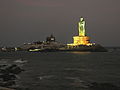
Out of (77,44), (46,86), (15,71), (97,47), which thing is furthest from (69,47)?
(46,86)

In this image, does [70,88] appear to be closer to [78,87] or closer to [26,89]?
[78,87]

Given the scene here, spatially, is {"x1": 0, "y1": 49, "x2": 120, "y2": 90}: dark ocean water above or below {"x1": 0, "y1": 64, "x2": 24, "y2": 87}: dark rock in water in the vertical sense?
below

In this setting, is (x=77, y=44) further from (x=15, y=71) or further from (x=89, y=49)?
(x=15, y=71)

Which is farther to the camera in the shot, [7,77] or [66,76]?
[66,76]

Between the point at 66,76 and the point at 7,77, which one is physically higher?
the point at 7,77

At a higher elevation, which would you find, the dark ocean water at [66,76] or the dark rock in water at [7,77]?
the dark rock in water at [7,77]

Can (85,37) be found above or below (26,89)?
above

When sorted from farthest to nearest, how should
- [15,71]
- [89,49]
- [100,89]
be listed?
[89,49] < [15,71] < [100,89]

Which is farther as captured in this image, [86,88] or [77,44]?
[77,44]

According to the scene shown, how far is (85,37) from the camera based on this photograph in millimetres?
197125

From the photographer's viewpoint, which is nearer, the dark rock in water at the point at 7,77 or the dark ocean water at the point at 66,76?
the dark rock in water at the point at 7,77

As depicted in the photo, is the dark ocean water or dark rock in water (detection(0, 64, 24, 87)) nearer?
dark rock in water (detection(0, 64, 24, 87))

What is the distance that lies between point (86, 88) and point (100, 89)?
6.82ft

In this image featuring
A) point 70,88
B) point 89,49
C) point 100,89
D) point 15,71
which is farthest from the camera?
point 89,49
